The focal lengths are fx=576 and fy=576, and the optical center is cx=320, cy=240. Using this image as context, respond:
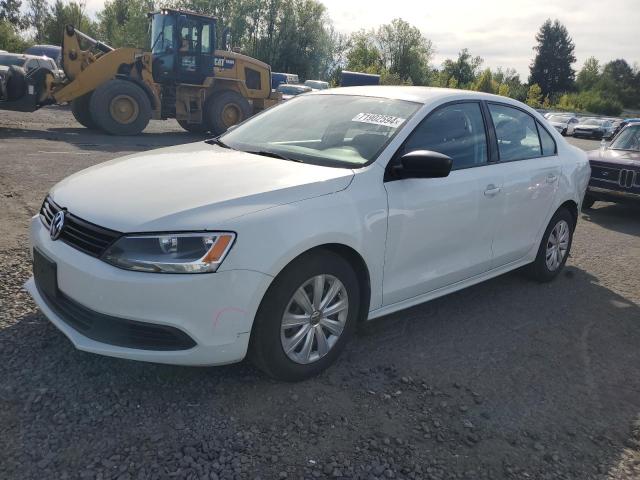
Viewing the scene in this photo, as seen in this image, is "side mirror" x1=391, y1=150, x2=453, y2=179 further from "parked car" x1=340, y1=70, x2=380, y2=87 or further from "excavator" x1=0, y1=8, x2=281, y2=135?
"parked car" x1=340, y1=70, x2=380, y2=87

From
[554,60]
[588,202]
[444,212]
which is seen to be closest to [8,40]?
[588,202]

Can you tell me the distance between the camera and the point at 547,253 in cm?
511

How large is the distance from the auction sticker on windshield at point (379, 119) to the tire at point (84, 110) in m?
12.3

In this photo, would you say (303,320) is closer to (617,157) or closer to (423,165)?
(423,165)

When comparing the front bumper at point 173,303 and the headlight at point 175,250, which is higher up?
the headlight at point 175,250

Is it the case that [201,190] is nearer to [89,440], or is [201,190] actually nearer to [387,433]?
[89,440]

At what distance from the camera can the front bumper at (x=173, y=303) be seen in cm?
260

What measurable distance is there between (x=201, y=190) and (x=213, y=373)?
1000 millimetres

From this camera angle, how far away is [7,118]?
17203 mm

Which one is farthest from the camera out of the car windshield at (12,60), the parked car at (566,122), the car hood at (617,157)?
→ the parked car at (566,122)

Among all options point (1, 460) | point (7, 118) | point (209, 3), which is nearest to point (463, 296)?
point (1, 460)

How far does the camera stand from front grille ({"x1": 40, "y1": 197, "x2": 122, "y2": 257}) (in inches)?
107

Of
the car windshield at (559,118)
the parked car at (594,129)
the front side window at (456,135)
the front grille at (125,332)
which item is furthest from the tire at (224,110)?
the car windshield at (559,118)

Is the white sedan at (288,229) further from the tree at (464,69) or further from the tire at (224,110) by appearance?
the tree at (464,69)
